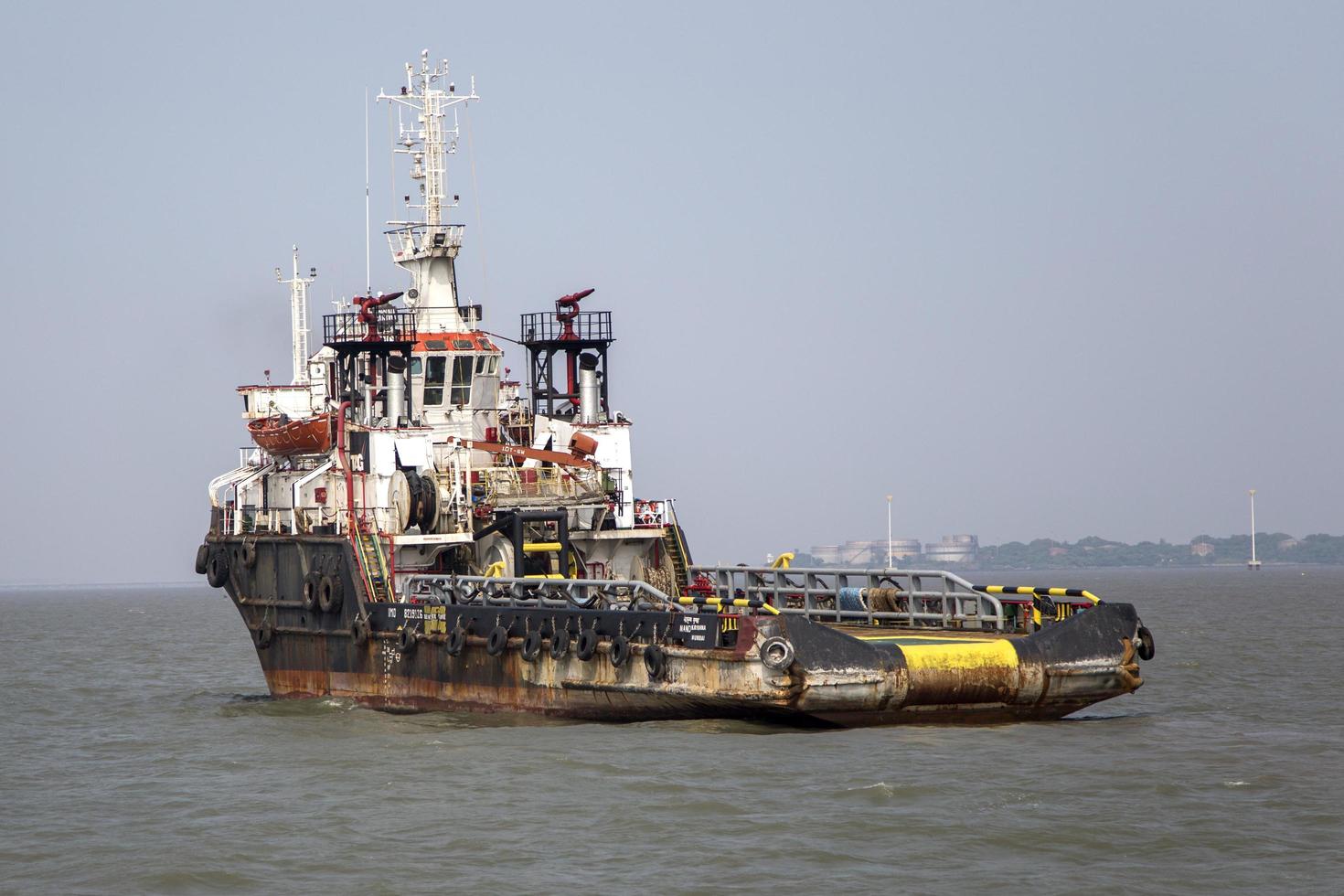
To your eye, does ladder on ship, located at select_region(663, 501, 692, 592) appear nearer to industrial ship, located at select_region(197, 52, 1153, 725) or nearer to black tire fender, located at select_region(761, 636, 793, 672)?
industrial ship, located at select_region(197, 52, 1153, 725)

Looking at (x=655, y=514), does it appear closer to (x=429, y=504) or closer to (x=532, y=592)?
(x=429, y=504)

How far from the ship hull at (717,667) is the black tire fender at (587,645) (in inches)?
3.0

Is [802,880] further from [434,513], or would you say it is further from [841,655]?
[434,513]

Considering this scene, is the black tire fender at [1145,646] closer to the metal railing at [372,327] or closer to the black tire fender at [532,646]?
the black tire fender at [532,646]

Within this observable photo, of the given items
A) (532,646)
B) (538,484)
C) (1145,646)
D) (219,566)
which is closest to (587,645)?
(532,646)

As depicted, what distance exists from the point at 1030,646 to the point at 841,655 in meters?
3.14

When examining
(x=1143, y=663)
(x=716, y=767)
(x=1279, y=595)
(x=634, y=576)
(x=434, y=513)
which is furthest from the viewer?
(x=1279, y=595)

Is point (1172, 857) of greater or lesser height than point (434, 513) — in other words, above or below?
below

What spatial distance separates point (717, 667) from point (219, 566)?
48.7 ft

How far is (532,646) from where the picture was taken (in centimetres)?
2953

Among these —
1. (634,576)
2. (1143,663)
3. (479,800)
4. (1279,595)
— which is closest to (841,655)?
(479,800)

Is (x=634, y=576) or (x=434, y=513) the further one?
(x=634, y=576)

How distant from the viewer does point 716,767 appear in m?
24.6

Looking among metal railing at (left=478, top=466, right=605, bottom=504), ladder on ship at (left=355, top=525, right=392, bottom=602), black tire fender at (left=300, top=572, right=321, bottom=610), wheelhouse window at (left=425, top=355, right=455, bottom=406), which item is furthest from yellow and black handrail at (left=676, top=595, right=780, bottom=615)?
wheelhouse window at (left=425, top=355, right=455, bottom=406)
